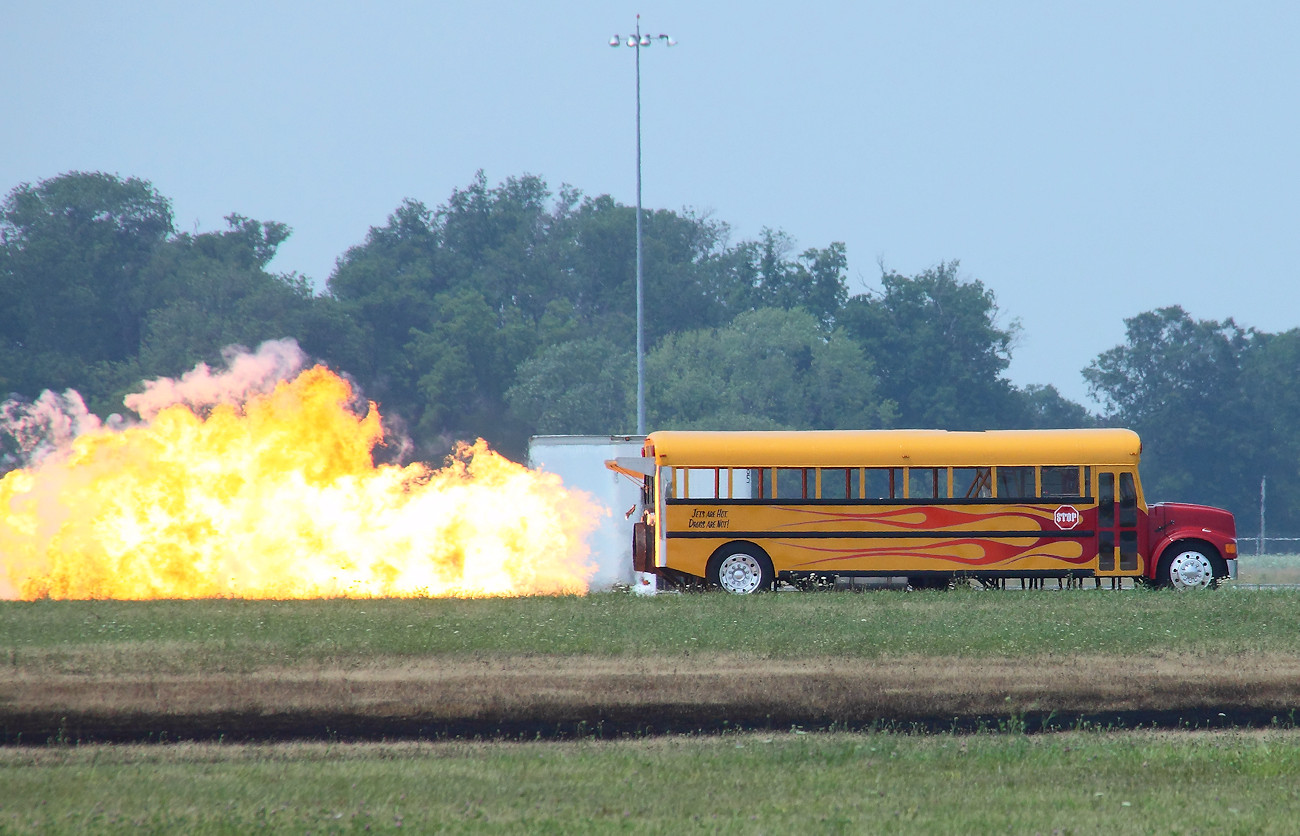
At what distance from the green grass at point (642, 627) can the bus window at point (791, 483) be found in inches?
77.7

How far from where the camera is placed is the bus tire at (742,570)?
86.0 ft

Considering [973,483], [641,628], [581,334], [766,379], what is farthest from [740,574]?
[581,334]

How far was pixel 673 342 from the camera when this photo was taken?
8669cm

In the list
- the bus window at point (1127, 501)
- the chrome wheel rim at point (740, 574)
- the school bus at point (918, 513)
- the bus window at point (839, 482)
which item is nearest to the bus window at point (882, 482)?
the school bus at point (918, 513)

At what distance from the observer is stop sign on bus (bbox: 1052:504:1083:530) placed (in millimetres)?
26156

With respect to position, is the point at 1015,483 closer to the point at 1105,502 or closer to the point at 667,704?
the point at 1105,502

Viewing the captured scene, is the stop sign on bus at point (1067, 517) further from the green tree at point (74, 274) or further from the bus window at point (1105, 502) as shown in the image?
the green tree at point (74, 274)

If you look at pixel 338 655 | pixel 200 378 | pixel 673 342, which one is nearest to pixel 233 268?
pixel 673 342

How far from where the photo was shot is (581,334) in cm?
8762

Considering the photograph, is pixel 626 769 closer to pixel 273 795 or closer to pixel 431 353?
pixel 273 795

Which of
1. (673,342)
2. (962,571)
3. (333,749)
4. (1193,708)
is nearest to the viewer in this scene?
(333,749)

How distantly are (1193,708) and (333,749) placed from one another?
890 centimetres

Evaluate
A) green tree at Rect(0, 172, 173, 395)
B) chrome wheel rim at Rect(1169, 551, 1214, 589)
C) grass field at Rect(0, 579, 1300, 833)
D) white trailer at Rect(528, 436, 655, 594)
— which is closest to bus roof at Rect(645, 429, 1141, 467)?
chrome wheel rim at Rect(1169, 551, 1214, 589)

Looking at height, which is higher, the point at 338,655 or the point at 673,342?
the point at 673,342
